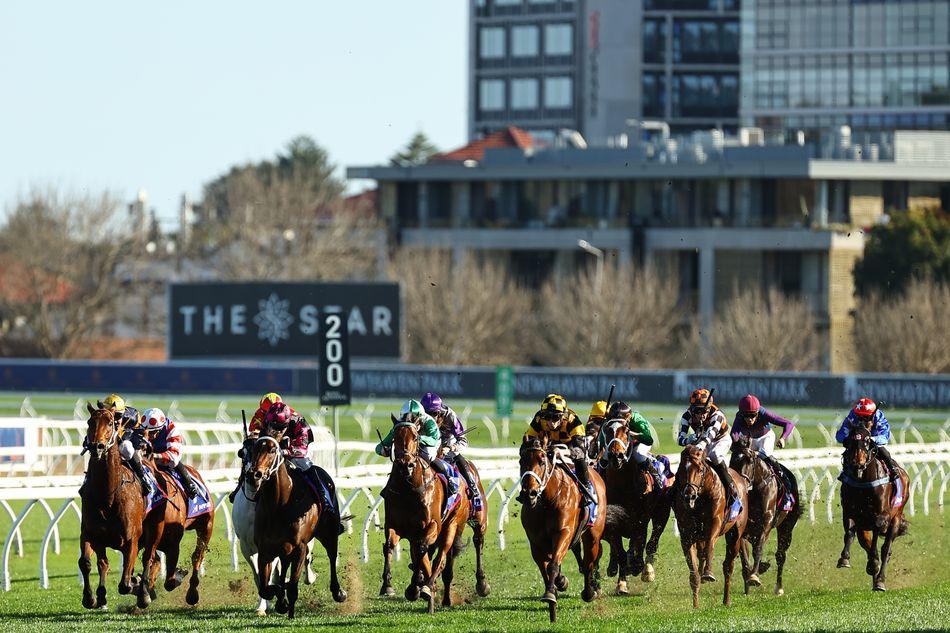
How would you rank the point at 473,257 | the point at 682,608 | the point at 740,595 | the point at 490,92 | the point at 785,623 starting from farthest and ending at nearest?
1. the point at 490,92
2. the point at 473,257
3. the point at 740,595
4. the point at 682,608
5. the point at 785,623

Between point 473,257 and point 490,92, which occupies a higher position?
point 490,92

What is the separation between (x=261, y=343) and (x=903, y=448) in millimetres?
16452

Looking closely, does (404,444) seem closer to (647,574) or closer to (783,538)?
(647,574)

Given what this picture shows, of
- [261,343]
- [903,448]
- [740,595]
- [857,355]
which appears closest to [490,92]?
[857,355]

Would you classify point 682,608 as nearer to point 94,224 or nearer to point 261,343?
point 261,343

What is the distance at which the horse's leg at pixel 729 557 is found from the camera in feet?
43.7

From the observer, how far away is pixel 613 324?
1955 inches

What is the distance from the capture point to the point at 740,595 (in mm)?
14141

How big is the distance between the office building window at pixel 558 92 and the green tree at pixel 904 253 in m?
29.2

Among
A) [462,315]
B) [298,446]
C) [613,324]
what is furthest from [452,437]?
[462,315]

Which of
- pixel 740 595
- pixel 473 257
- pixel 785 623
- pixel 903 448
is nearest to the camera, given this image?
pixel 785 623

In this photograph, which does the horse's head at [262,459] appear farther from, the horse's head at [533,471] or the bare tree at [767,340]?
the bare tree at [767,340]

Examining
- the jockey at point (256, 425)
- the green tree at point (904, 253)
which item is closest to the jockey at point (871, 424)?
the jockey at point (256, 425)

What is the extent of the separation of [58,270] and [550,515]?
167ft
